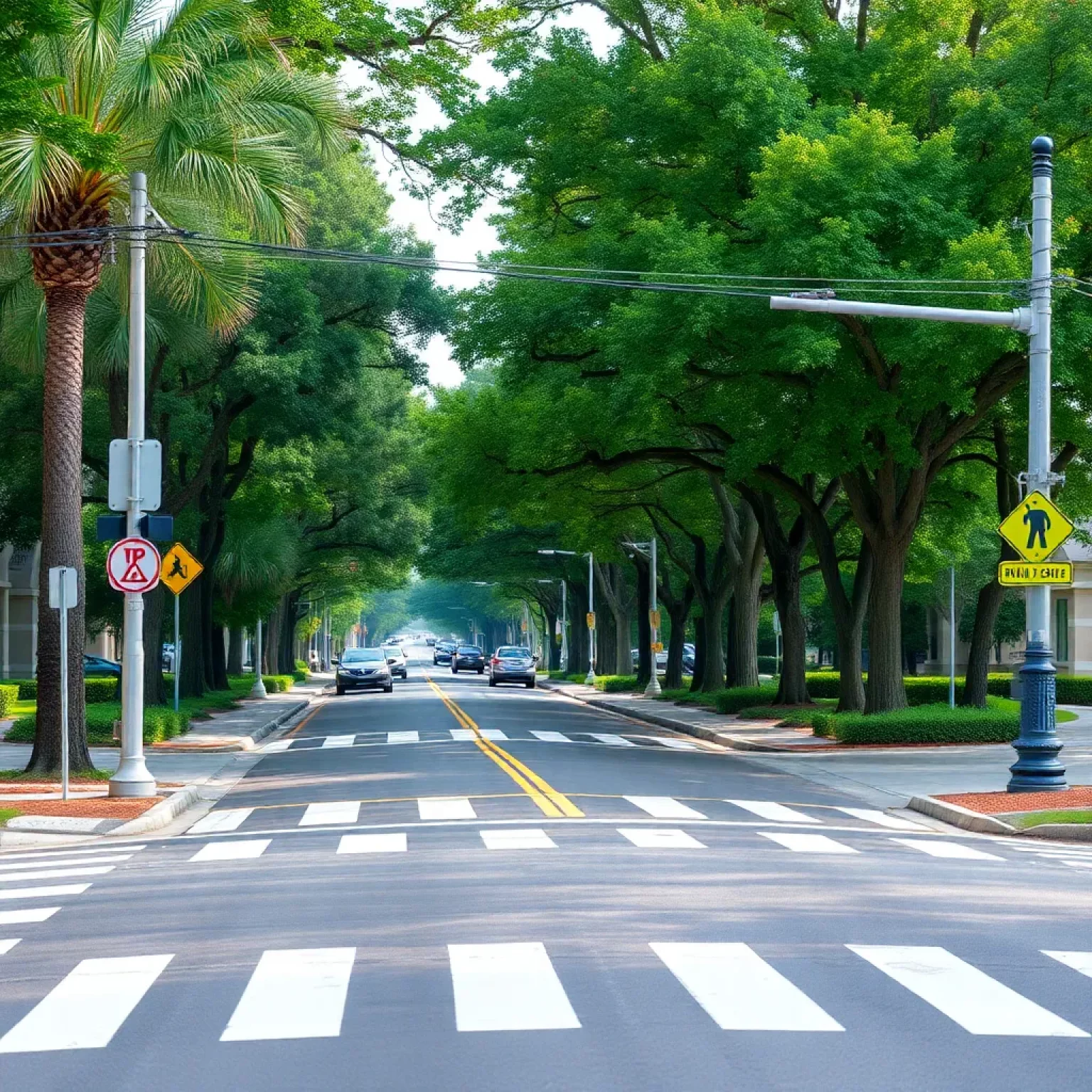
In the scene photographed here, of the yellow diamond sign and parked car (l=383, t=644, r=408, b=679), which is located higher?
the yellow diamond sign

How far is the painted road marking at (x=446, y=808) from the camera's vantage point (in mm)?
17047

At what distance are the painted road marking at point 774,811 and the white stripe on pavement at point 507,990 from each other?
8682 mm

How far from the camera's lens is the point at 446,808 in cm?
1791

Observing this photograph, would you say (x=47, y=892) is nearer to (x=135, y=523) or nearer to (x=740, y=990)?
(x=740, y=990)

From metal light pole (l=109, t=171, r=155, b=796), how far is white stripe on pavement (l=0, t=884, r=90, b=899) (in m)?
7.36

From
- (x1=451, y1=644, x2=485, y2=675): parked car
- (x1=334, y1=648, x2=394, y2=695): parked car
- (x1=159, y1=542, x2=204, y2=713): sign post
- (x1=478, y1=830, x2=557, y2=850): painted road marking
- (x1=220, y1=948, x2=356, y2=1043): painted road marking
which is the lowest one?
(x1=451, y1=644, x2=485, y2=675): parked car

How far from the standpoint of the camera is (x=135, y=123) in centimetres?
2183

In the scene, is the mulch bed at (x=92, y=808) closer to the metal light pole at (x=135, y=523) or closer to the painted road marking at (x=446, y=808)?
the metal light pole at (x=135, y=523)

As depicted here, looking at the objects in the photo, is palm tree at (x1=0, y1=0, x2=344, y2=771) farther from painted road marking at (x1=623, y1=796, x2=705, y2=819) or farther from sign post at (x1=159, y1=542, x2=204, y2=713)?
painted road marking at (x1=623, y1=796, x2=705, y2=819)

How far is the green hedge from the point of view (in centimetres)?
3062

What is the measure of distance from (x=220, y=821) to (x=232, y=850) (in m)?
3.15

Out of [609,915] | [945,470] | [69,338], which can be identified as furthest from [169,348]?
[609,915]

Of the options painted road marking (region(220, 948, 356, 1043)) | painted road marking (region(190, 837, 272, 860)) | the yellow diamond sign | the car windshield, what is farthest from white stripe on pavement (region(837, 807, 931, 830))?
the car windshield

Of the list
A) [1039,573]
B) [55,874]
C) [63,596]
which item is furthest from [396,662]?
[55,874]
